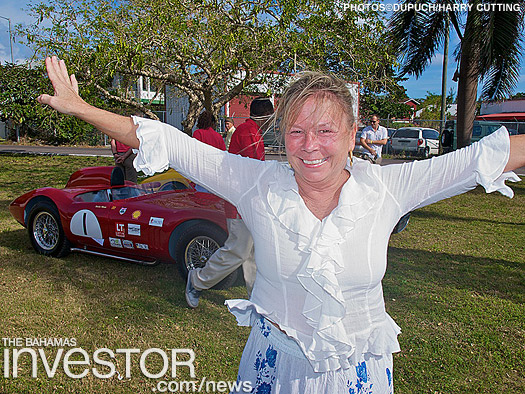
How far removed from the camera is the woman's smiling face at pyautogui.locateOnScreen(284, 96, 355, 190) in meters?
1.75

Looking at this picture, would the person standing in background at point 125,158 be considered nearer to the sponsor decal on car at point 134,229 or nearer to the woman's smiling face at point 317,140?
the sponsor decal on car at point 134,229

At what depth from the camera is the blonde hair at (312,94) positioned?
1.75 meters

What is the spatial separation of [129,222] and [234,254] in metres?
1.66

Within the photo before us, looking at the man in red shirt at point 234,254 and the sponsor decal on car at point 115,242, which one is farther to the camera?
the sponsor decal on car at point 115,242

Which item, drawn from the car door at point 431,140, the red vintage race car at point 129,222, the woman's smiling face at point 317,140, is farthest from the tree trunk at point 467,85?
the woman's smiling face at point 317,140

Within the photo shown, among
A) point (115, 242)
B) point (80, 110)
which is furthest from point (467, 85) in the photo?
point (80, 110)

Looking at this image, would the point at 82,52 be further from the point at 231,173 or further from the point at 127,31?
the point at 231,173

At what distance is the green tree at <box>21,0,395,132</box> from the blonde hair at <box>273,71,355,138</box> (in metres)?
6.81

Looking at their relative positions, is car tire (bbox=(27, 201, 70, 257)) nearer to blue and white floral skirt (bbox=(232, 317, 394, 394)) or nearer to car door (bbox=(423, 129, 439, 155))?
blue and white floral skirt (bbox=(232, 317, 394, 394))

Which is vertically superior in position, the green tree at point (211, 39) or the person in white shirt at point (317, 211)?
the green tree at point (211, 39)

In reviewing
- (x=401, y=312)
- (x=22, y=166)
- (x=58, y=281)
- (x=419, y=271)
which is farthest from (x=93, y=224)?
(x=22, y=166)

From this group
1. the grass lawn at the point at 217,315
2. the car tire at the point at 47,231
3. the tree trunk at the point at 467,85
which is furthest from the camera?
the tree trunk at the point at 467,85

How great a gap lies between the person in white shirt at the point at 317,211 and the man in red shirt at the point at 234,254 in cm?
216

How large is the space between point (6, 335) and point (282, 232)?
3.25 m
